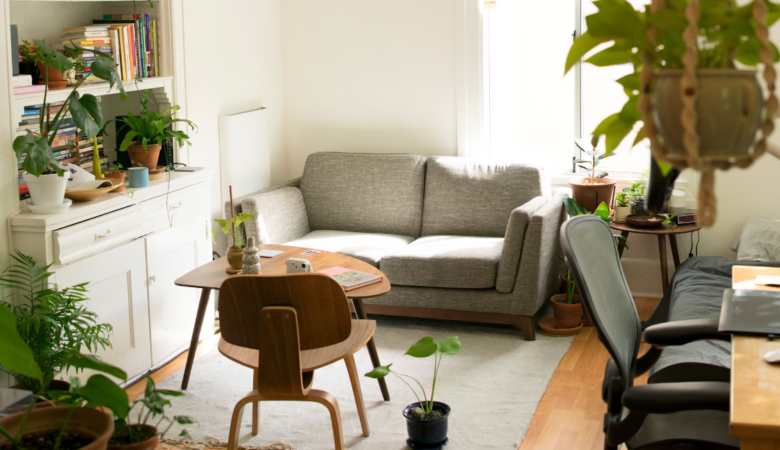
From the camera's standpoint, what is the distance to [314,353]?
10.0ft

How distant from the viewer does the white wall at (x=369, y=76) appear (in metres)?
5.34

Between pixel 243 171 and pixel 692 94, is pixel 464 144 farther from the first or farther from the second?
pixel 692 94

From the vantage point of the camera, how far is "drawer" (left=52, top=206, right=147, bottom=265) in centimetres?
333

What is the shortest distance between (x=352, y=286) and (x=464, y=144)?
2.18m

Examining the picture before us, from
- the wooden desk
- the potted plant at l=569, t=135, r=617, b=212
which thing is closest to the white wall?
the potted plant at l=569, t=135, r=617, b=212

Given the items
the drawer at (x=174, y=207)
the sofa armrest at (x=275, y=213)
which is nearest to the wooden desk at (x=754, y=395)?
the drawer at (x=174, y=207)

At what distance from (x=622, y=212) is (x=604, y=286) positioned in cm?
253

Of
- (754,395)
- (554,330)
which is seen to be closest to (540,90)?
(554,330)

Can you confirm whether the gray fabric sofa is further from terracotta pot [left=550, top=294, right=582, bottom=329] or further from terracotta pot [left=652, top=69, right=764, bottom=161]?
terracotta pot [left=652, top=69, right=764, bottom=161]

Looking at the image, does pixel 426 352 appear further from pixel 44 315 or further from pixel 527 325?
pixel 527 325

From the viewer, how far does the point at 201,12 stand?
467 centimetres

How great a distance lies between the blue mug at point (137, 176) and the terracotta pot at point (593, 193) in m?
2.38

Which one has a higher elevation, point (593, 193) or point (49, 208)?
point (49, 208)

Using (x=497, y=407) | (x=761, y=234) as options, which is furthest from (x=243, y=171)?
(x=761, y=234)
